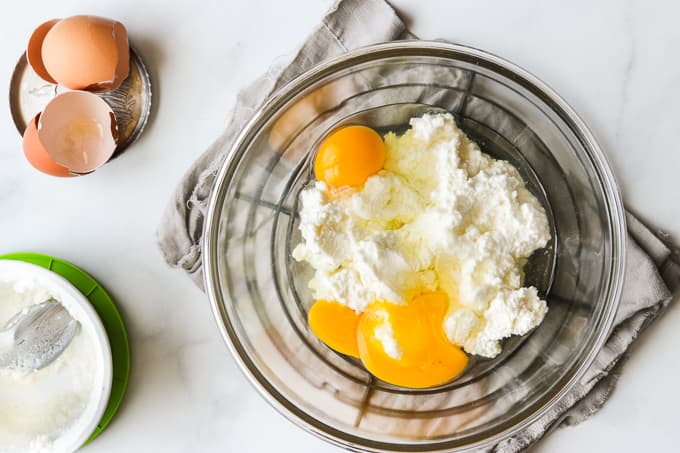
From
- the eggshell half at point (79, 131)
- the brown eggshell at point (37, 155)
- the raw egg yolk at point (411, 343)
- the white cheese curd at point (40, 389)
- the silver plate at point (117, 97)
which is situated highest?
the silver plate at point (117, 97)

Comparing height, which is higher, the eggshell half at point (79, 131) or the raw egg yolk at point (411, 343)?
the eggshell half at point (79, 131)

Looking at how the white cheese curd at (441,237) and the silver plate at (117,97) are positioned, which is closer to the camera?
the white cheese curd at (441,237)

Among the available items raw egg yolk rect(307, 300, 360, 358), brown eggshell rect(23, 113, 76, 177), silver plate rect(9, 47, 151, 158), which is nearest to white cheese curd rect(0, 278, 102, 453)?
brown eggshell rect(23, 113, 76, 177)

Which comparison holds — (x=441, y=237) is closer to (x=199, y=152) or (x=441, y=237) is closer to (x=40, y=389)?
→ (x=199, y=152)

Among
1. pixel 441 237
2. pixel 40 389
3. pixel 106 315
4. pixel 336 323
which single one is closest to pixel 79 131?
pixel 106 315

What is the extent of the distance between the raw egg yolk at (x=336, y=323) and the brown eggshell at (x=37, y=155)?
0.61 m

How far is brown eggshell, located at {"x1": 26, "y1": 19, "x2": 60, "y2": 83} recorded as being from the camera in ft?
4.41

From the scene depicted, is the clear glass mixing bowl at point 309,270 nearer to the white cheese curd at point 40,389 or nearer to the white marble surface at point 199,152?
the white marble surface at point 199,152

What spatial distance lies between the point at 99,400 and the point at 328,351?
475 mm

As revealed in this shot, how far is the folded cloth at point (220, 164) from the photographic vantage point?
1.29 m

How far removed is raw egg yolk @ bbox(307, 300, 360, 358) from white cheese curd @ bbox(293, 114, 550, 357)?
2cm

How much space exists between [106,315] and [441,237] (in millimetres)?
744

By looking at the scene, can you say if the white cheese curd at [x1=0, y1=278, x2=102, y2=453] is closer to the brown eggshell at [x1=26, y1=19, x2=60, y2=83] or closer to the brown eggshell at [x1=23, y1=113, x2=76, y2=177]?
the brown eggshell at [x1=23, y1=113, x2=76, y2=177]

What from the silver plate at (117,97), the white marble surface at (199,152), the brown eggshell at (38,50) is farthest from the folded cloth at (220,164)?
the brown eggshell at (38,50)
